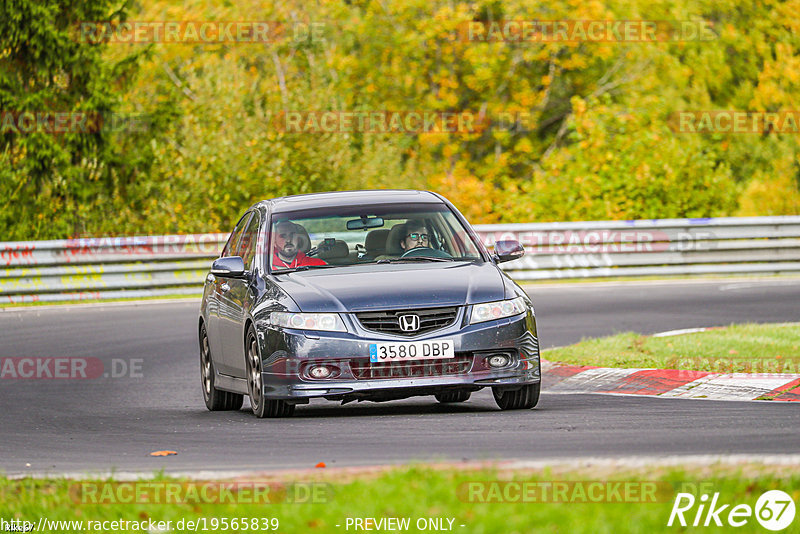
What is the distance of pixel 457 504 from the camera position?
5.91m

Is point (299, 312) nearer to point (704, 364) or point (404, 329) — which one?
point (404, 329)

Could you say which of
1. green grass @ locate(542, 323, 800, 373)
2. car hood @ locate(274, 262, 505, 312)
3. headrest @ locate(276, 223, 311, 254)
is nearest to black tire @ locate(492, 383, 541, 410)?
car hood @ locate(274, 262, 505, 312)

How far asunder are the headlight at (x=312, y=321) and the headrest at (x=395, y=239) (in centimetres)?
127

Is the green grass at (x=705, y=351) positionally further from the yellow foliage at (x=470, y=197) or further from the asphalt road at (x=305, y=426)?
the yellow foliage at (x=470, y=197)

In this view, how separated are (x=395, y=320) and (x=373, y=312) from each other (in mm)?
156

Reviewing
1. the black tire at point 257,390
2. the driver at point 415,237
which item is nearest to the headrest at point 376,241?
the driver at point 415,237

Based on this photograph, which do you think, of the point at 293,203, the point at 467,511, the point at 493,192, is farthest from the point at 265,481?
the point at 493,192

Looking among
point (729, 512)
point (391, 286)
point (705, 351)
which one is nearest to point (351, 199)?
point (391, 286)

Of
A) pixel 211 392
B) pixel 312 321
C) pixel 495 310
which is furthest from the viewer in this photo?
pixel 211 392

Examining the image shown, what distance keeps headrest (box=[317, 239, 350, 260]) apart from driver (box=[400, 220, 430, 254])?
428 mm

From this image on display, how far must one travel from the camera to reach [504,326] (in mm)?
10070

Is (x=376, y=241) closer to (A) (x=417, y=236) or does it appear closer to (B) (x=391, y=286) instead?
(A) (x=417, y=236)

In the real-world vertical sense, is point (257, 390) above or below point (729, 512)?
below

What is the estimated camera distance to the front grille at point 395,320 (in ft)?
32.3
